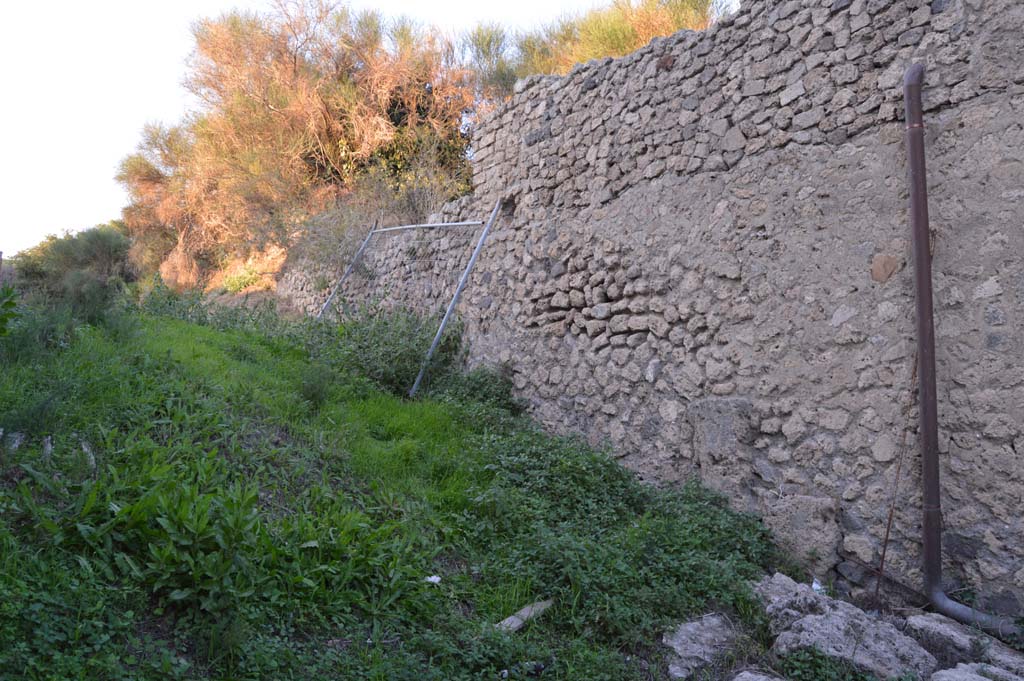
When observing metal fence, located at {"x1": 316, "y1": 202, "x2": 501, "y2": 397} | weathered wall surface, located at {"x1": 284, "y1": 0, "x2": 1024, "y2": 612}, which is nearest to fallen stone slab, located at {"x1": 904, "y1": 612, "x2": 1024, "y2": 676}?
weathered wall surface, located at {"x1": 284, "y1": 0, "x2": 1024, "y2": 612}

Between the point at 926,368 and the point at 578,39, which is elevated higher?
the point at 578,39

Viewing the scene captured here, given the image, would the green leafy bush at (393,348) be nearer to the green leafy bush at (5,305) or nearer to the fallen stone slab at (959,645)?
the green leafy bush at (5,305)

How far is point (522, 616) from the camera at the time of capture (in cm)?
378

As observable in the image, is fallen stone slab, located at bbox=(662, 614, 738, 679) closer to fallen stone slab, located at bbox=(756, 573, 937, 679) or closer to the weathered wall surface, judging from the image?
fallen stone slab, located at bbox=(756, 573, 937, 679)

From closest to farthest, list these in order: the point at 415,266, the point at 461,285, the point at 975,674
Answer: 1. the point at 975,674
2. the point at 461,285
3. the point at 415,266

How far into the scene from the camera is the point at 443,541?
4.38m

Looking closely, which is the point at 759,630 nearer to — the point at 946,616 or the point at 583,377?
the point at 946,616

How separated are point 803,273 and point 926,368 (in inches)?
40.5

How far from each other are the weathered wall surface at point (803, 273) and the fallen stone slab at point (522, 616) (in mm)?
1776

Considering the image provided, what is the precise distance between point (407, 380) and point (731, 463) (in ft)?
11.4

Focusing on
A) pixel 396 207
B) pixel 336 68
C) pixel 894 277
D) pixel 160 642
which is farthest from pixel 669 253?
pixel 336 68

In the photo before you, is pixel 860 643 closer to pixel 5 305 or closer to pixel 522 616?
pixel 522 616

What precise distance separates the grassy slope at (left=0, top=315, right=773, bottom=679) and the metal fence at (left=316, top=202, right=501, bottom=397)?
7.43 feet

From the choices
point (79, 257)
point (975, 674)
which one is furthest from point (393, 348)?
point (79, 257)
